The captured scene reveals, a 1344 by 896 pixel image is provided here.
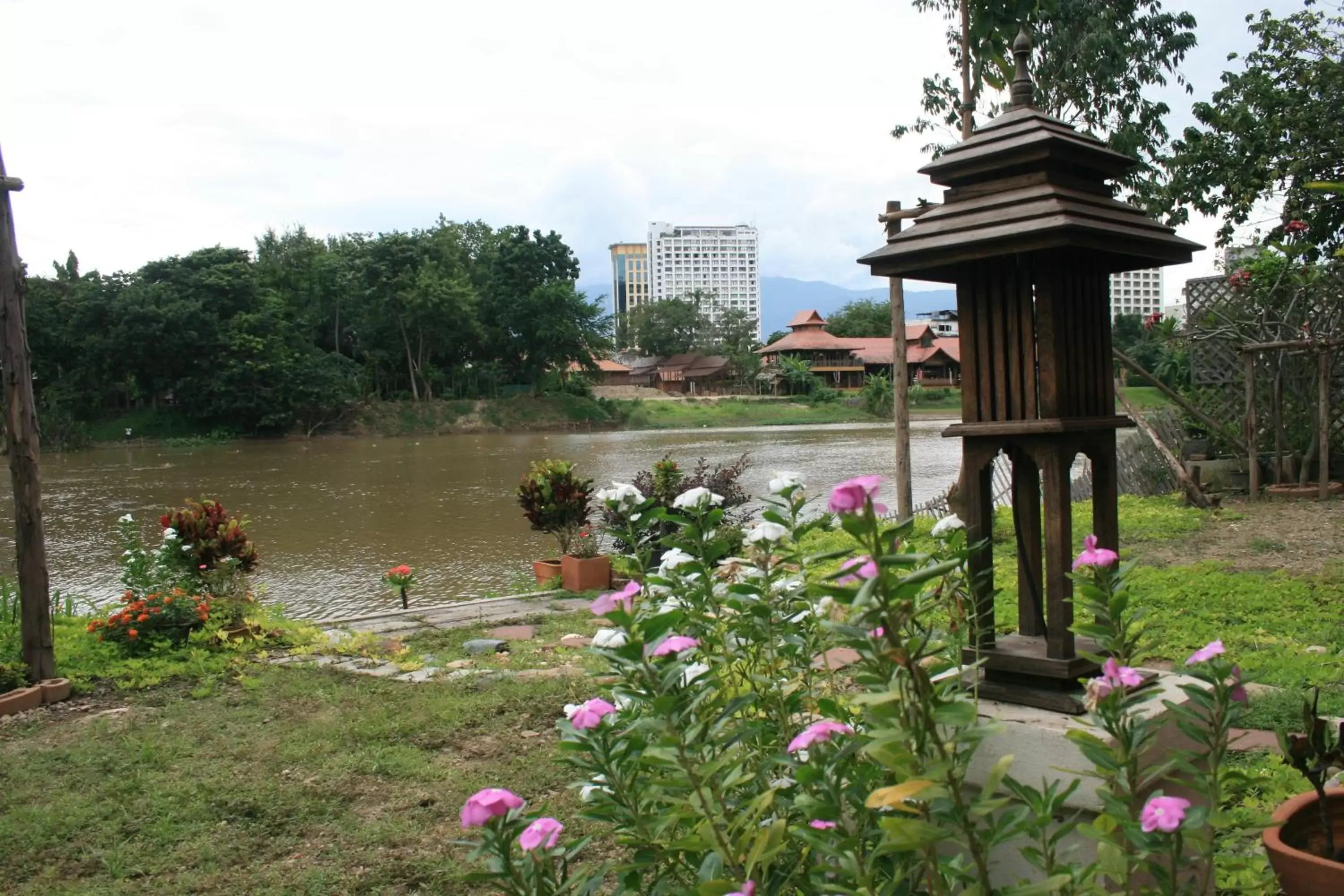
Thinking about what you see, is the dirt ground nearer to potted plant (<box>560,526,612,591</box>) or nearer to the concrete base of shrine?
potted plant (<box>560,526,612,591</box>)

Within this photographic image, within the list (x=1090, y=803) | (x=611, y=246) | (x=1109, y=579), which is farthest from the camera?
(x=611, y=246)

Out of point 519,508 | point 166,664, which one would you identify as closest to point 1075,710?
point 166,664

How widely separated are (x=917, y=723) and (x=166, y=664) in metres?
4.53

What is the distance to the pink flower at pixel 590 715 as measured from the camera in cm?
139

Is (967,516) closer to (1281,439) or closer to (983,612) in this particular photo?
(983,612)

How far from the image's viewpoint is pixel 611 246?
157875 millimetres

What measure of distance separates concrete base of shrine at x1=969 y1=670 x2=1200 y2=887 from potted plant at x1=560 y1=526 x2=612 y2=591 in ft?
16.6

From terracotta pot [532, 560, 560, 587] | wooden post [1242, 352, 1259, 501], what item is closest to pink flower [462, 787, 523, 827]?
terracotta pot [532, 560, 560, 587]

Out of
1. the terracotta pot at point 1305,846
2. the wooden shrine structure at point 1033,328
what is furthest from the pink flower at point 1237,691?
the wooden shrine structure at point 1033,328

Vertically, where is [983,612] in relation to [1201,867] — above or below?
above

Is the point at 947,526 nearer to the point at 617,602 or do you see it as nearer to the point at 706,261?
the point at 617,602

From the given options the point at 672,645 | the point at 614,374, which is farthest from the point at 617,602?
the point at 614,374

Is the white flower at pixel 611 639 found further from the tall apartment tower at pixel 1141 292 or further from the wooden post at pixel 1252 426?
the tall apartment tower at pixel 1141 292

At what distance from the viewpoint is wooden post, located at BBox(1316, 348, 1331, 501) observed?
8117 mm
